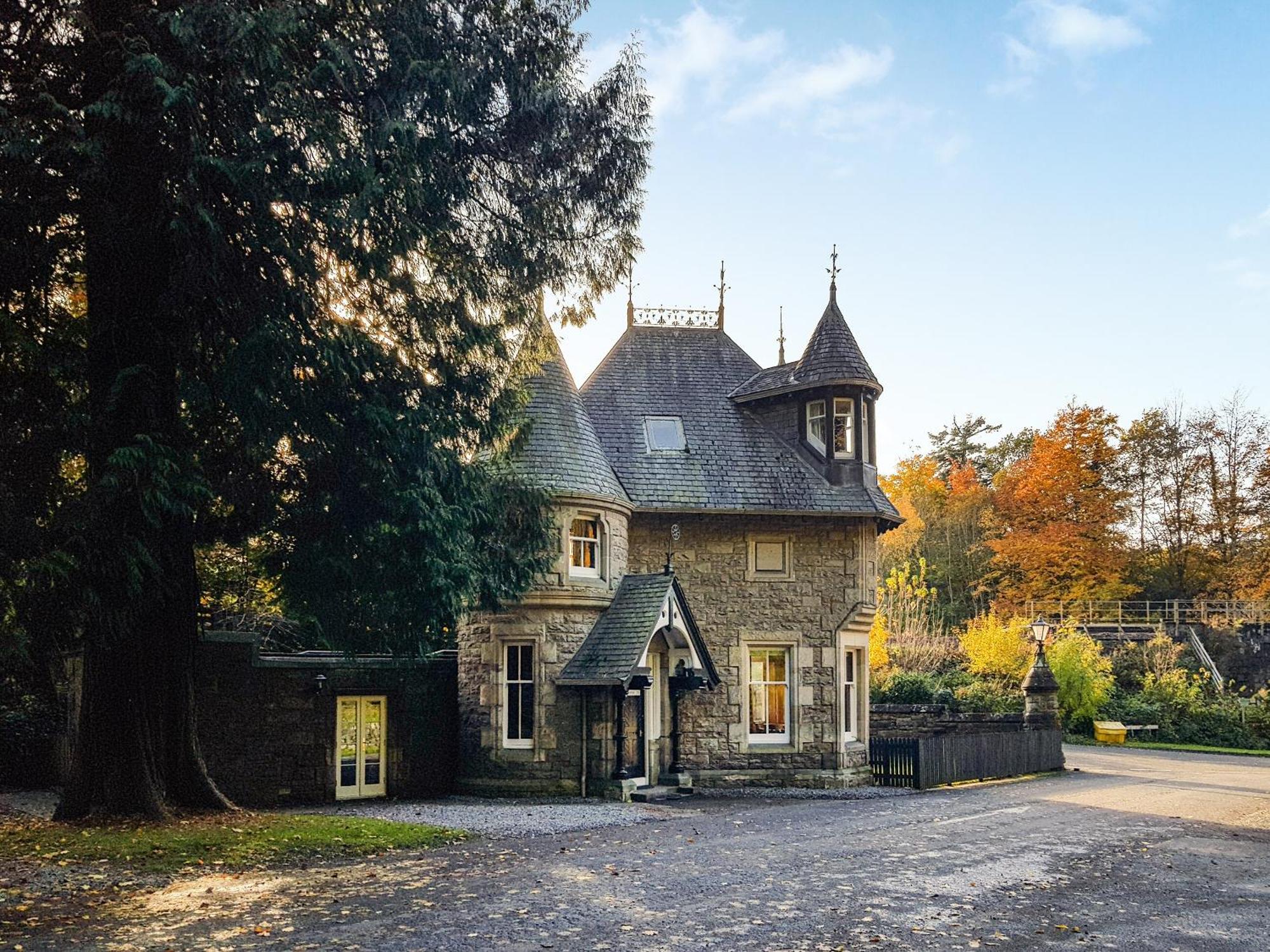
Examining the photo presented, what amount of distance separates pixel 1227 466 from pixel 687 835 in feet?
156

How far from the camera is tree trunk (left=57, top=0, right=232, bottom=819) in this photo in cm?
1314

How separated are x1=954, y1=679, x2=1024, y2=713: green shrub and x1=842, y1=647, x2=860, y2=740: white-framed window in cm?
1369

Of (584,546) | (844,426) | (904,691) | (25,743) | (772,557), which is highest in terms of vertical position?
(844,426)

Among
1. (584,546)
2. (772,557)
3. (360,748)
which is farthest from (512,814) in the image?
(772,557)

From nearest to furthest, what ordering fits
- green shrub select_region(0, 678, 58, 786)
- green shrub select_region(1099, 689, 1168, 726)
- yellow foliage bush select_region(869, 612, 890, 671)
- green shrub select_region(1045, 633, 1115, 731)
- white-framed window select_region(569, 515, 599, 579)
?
1. white-framed window select_region(569, 515, 599, 579)
2. green shrub select_region(0, 678, 58, 786)
3. green shrub select_region(1045, 633, 1115, 731)
4. yellow foliage bush select_region(869, 612, 890, 671)
5. green shrub select_region(1099, 689, 1168, 726)

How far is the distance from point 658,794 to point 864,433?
9091 mm

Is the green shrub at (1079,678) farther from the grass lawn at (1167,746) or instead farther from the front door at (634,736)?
the front door at (634,736)

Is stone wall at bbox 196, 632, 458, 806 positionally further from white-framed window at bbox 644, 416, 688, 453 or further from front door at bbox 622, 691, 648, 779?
white-framed window at bbox 644, 416, 688, 453

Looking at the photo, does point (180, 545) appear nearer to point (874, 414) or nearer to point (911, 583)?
point (874, 414)

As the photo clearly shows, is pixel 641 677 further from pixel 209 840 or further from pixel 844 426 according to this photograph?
pixel 209 840

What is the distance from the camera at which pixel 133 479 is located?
13.1 m

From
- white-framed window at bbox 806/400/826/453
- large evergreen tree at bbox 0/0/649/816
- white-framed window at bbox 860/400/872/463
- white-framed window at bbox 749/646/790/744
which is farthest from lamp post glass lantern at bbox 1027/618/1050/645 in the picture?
large evergreen tree at bbox 0/0/649/816

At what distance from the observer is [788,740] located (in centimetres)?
2397

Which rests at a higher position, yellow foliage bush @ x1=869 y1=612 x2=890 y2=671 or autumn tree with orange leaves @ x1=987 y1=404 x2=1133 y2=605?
autumn tree with orange leaves @ x1=987 y1=404 x2=1133 y2=605
